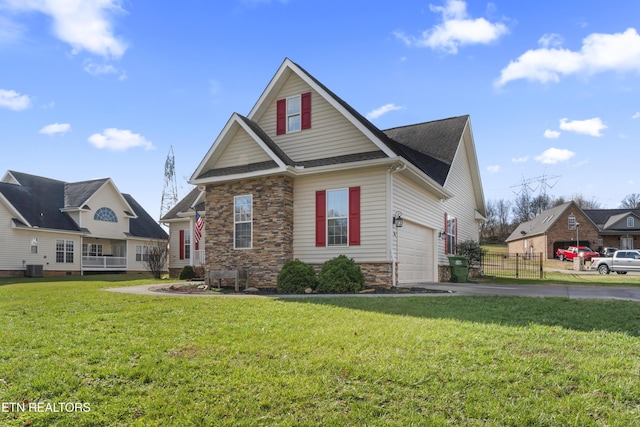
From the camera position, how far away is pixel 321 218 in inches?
534

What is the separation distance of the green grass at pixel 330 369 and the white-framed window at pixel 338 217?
6.21 meters

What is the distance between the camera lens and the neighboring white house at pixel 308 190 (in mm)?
12828

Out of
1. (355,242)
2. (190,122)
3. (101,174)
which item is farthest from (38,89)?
(101,174)

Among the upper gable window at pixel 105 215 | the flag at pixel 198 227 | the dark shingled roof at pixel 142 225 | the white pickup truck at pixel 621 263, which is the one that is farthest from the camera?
the dark shingled roof at pixel 142 225

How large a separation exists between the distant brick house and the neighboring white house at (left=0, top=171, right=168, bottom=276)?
4203 cm

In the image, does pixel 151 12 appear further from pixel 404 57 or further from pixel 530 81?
pixel 530 81

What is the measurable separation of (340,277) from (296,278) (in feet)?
4.50

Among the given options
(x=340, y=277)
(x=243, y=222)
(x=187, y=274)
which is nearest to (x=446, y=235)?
(x=340, y=277)

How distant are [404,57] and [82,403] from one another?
41.8 feet

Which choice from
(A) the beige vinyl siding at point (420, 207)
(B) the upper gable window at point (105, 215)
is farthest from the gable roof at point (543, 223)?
(B) the upper gable window at point (105, 215)

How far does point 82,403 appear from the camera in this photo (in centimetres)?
370

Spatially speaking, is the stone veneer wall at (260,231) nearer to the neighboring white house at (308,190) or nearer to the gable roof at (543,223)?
the neighboring white house at (308,190)

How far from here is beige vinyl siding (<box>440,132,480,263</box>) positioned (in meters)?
19.5

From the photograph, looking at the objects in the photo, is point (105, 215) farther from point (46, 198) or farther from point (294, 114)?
point (294, 114)
